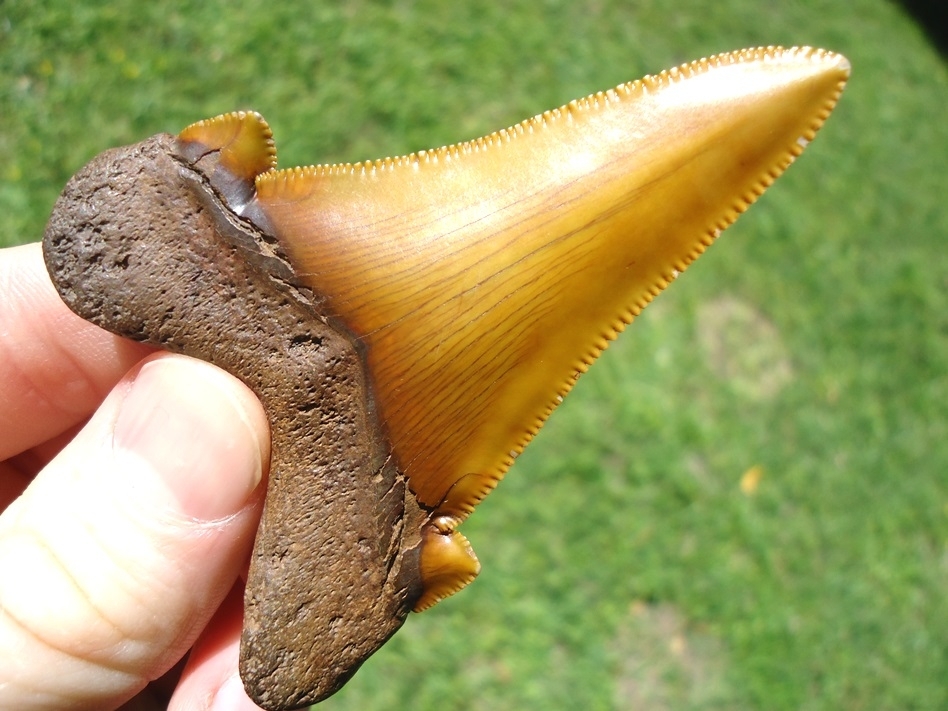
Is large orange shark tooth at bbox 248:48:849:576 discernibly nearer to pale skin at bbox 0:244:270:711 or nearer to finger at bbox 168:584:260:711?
pale skin at bbox 0:244:270:711

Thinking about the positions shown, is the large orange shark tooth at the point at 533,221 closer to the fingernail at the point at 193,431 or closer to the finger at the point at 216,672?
the fingernail at the point at 193,431

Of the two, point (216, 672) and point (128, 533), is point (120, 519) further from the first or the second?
point (216, 672)

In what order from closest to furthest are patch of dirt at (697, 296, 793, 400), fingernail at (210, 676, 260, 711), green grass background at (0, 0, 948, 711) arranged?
fingernail at (210, 676, 260, 711) → green grass background at (0, 0, 948, 711) → patch of dirt at (697, 296, 793, 400)

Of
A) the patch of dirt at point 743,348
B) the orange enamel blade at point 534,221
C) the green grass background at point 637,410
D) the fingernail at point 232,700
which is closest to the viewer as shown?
the orange enamel blade at point 534,221

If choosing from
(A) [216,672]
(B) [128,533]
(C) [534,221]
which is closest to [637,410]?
(A) [216,672]

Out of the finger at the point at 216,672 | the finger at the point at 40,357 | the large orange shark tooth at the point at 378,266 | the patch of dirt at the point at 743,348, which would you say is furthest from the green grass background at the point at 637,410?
the large orange shark tooth at the point at 378,266

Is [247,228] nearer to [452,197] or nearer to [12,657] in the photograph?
[452,197]

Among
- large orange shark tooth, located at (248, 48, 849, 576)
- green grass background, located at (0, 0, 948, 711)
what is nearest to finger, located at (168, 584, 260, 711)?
large orange shark tooth, located at (248, 48, 849, 576)

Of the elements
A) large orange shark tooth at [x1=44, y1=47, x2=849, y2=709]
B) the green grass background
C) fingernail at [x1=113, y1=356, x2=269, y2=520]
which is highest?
large orange shark tooth at [x1=44, y1=47, x2=849, y2=709]
